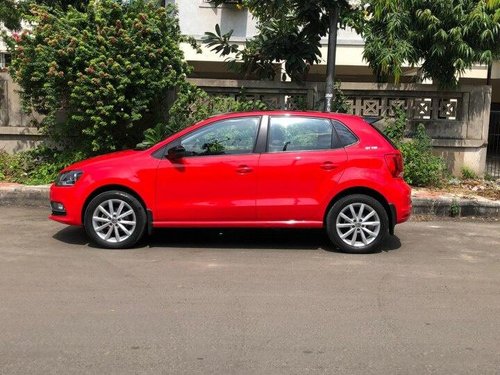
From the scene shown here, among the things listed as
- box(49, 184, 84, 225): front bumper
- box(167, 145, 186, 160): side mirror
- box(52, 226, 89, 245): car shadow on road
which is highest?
box(167, 145, 186, 160): side mirror

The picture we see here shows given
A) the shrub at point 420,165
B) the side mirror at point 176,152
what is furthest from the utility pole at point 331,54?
the side mirror at point 176,152

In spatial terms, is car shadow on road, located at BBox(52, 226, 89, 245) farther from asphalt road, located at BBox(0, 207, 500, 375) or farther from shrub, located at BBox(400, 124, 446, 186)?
shrub, located at BBox(400, 124, 446, 186)

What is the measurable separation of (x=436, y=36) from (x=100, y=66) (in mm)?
5804

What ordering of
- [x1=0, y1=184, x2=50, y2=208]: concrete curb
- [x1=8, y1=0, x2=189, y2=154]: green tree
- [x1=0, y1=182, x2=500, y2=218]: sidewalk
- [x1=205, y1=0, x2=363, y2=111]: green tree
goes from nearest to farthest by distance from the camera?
[x1=0, y1=182, x2=500, y2=218]: sidewalk < [x1=0, y1=184, x2=50, y2=208]: concrete curb < [x1=8, y1=0, x2=189, y2=154]: green tree < [x1=205, y1=0, x2=363, y2=111]: green tree

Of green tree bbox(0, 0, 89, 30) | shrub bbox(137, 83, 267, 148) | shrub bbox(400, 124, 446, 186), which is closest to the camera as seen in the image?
shrub bbox(137, 83, 267, 148)

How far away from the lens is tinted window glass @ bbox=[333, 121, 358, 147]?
6.71 metres

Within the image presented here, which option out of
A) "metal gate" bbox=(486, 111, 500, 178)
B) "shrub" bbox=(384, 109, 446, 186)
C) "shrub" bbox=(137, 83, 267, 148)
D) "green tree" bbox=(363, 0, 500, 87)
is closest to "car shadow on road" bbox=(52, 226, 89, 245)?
"shrub" bbox=(137, 83, 267, 148)

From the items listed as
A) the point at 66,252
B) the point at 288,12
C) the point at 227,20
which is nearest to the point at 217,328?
the point at 66,252

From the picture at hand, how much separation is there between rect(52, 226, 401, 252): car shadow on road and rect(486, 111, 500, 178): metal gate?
606 cm

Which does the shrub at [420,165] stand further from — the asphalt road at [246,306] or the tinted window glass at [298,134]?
the tinted window glass at [298,134]

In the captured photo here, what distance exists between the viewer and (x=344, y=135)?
675 centimetres

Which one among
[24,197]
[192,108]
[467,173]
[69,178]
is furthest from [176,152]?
[467,173]

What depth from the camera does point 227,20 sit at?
58.5 feet

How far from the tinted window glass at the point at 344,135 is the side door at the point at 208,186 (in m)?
0.99
